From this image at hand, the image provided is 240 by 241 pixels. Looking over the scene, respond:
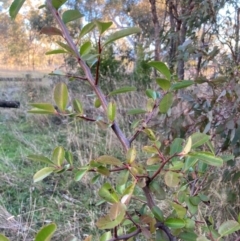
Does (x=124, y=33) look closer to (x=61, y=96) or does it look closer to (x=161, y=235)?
(x=61, y=96)

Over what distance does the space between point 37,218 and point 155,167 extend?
3.31 feet

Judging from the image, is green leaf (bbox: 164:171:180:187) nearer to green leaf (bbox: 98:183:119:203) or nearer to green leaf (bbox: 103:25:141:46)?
green leaf (bbox: 98:183:119:203)

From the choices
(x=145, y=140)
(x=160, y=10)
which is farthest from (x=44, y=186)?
(x=160, y=10)

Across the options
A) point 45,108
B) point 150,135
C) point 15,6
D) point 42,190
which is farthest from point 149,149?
point 42,190

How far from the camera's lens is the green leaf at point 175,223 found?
0.38m

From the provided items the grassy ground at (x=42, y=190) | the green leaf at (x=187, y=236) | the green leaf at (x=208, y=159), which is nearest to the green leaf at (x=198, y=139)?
the green leaf at (x=208, y=159)

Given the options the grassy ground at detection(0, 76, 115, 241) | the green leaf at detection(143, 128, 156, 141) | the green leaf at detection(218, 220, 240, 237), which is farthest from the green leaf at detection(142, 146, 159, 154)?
the grassy ground at detection(0, 76, 115, 241)

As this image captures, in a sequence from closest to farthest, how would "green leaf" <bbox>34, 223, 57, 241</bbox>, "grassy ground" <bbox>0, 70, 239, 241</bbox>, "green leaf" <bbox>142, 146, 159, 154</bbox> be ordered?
1. "green leaf" <bbox>34, 223, 57, 241</bbox>
2. "green leaf" <bbox>142, 146, 159, 154</bbox>
3. "grassy ground" <bbox>0, 70, 239, 241</bbox>

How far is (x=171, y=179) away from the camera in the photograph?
376 mm

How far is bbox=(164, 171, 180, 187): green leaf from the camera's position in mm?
372

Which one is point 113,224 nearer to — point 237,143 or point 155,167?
point 155,167

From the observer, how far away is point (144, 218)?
0.38 m

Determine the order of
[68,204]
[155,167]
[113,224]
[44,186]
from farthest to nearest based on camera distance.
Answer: [44,186] → [68,204] → [155,167] → [113,224]

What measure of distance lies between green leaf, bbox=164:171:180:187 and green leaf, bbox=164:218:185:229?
4 centimetres
